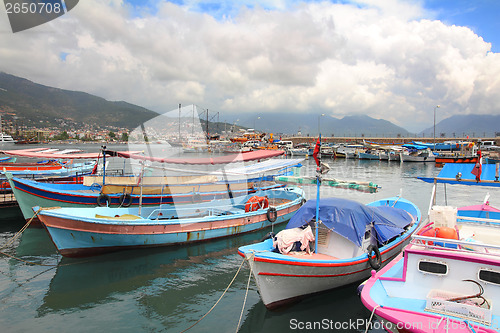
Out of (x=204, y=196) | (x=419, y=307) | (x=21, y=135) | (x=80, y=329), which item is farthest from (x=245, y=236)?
(x=21, y=135)

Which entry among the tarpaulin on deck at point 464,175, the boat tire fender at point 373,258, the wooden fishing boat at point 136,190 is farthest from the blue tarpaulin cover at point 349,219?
the wooden fishing boat at point 136,190

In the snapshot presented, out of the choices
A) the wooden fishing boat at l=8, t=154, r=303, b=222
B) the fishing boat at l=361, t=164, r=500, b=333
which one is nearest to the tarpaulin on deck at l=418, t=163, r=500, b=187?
the fishing boat at l=361, t=164, r=500, b=333

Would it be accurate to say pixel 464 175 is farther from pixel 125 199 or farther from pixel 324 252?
pixel 125 199

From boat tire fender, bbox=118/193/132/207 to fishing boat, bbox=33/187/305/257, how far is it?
7.67ft

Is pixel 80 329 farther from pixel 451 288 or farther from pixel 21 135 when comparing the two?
pixel 21 135

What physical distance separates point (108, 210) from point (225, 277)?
20.5 ft

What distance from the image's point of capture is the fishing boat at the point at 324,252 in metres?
7.89

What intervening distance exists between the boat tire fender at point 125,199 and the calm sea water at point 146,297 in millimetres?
4126

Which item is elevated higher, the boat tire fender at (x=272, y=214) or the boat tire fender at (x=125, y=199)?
the boat tire fender at (x=125, y=199)

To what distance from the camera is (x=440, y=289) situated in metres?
6.39

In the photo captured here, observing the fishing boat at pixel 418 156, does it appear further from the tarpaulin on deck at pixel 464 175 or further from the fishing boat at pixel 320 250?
the fishing boat at pixel 320 250

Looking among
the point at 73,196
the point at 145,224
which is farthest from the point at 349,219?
the point at 73,196

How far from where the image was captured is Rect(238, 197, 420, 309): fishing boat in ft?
25.9

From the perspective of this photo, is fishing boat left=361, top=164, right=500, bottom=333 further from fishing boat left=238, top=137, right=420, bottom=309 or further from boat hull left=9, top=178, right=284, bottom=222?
boat hull left=9, top=178, right=284, bottom=222
